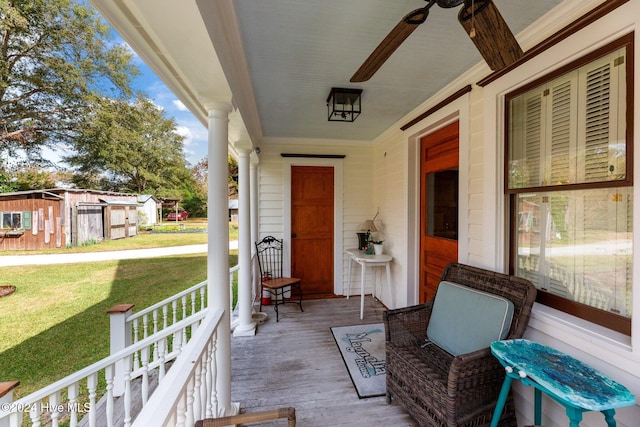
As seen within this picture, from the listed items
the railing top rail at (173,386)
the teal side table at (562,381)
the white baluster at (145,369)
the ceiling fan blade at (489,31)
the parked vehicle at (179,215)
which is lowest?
the white baluster at (145,369)

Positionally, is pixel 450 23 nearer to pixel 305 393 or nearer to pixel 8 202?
pixel 305 393

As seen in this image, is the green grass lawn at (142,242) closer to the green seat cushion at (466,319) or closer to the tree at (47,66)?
the tree at (47,66)

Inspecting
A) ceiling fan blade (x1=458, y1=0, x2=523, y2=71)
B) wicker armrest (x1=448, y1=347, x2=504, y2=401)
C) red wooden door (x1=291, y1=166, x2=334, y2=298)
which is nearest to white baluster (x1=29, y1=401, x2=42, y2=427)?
wicker armrest (x1=448, y1=347, x2=504, y2=401)

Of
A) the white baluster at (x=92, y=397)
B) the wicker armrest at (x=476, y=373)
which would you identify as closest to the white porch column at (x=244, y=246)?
the white baluster at (x=92, y=397)

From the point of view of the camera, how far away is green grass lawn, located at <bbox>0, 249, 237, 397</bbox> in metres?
2.91

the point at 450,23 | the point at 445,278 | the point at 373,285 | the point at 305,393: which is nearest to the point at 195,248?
the point at 373,285

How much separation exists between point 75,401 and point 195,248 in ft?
23.5

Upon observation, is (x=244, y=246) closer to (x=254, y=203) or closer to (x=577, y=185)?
(x=254, y=203)

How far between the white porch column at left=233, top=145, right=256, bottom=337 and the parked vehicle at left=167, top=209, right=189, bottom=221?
609cm

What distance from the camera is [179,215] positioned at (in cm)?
804

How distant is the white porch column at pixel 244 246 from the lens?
2918 mm

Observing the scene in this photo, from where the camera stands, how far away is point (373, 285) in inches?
167

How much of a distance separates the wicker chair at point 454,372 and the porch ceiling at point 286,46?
64.4 inches

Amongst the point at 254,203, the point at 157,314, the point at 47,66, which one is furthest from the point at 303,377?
the point at 47,66
